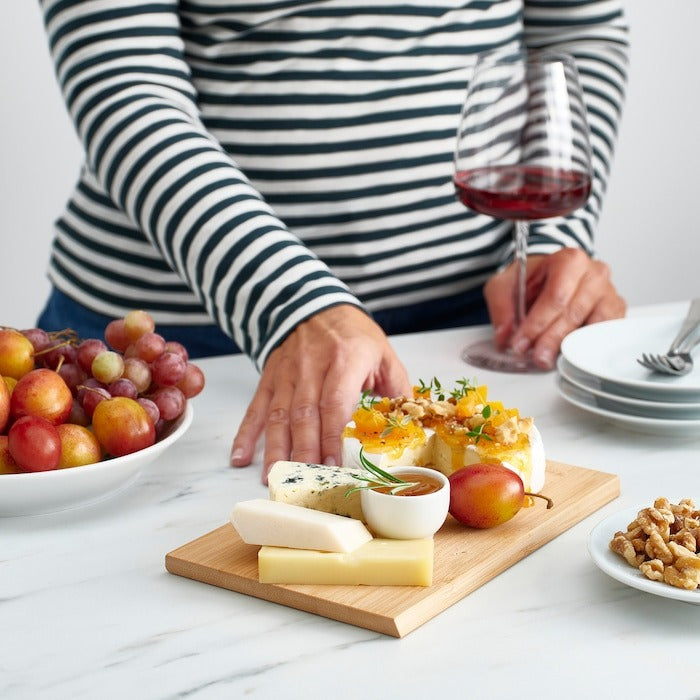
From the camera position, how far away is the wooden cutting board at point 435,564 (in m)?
0.85

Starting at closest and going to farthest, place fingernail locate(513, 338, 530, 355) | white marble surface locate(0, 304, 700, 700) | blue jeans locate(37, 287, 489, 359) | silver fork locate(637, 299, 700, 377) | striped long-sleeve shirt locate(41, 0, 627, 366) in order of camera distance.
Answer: white marble surface locate(0, 304, 700, 700)
silver fork locate(637, 299, 700, 377)
striped long-sleeve shirt locate(41, 0, 627, 366)
fingernail locate(513, 338, 530, 355)
blue jeans locate(37, 287, 489, 359)

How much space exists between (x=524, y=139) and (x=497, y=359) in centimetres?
31

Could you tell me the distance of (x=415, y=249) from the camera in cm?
177

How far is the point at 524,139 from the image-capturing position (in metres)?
1.44

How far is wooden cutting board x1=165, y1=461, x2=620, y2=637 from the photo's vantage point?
0.85 m

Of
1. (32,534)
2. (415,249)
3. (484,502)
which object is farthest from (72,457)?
(415,249)

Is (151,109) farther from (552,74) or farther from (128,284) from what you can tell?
(552,74)

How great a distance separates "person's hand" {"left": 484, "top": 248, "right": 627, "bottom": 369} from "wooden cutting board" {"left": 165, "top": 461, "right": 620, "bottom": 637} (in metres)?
0.50

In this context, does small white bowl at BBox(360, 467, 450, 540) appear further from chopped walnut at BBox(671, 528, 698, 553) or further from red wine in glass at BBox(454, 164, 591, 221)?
red wine in glass at BBox(454, 164, 591, 221)

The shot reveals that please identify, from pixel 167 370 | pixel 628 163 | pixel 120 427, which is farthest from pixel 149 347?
pixel 628 163

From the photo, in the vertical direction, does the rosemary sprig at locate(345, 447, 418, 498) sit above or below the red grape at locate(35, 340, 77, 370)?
below

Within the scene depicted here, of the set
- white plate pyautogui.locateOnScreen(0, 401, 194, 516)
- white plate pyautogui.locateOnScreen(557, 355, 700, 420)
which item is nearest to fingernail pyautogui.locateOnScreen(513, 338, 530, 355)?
white plate pyautogui.locateOnScreen(557, 355, 700, 420)

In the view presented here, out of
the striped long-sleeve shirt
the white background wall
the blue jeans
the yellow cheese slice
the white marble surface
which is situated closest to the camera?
the white marble surface

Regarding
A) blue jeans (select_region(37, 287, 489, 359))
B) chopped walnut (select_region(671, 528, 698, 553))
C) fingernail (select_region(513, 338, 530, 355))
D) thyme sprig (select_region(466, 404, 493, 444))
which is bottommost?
blue jeans (select_region(37, 287, 489, 359))
